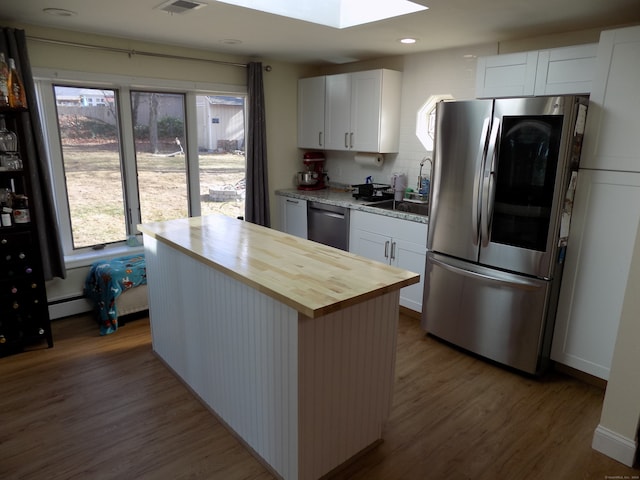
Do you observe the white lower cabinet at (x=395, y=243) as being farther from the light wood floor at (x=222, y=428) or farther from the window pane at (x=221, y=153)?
the window pane at (x=221, y=153)

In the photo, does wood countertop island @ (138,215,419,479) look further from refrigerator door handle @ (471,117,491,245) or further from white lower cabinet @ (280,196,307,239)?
white lower cabinet @ (280,196,307,239)

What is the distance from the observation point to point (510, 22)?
2.87m

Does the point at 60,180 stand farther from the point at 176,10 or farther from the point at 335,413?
the point at 335,413

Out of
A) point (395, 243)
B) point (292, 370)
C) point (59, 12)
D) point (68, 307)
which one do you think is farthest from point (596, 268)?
point (68, 307)

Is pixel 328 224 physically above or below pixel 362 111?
below

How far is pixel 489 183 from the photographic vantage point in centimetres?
279

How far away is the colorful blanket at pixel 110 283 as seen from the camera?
343 cm

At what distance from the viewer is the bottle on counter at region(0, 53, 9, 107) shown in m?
2.79

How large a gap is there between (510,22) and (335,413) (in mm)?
2670

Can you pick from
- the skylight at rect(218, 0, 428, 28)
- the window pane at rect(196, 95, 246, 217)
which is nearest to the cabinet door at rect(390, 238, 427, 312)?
the skylight at rect(218, 0, 428, 28)

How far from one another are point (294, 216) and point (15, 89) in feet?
8.66

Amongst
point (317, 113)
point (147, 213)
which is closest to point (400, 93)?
point (317, 113)

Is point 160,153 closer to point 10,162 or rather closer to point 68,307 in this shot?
point 10,162

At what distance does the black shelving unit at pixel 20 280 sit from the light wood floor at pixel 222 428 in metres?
0.15
